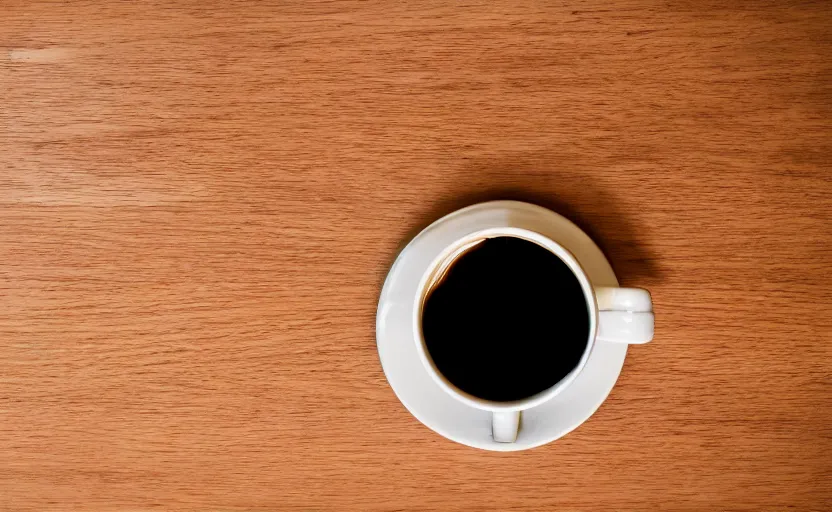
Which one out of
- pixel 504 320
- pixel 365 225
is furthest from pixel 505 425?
pixel 365 225

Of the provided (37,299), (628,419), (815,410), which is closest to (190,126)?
(37,299)

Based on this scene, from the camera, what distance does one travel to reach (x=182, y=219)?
509mm

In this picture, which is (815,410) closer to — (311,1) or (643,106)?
(643,106)

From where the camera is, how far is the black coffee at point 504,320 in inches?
16.9

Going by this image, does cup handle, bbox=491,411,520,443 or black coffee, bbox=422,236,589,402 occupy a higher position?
black coffee, bbox=422,236,589,402

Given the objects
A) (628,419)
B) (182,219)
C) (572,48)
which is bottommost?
(628,419)

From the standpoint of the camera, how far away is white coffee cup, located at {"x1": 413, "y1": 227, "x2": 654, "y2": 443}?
0.40 meters

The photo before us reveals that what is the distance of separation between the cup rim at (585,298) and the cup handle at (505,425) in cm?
2

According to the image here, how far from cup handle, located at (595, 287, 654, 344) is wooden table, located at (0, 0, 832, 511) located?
98mm

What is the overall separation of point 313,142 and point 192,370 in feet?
0.72

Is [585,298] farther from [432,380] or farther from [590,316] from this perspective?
[432,380]

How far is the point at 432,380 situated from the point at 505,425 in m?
0.08

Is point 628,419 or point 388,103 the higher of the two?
point 388,103

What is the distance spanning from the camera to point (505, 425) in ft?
1.42
